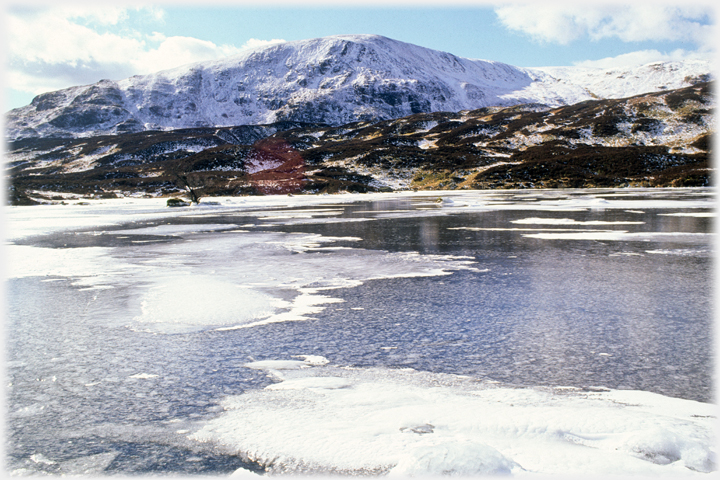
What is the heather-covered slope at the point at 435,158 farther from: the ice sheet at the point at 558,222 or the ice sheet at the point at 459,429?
the ice sheet at the point at 459,429

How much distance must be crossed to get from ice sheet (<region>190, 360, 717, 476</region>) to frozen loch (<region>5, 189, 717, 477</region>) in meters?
0.02

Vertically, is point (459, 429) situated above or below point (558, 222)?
below

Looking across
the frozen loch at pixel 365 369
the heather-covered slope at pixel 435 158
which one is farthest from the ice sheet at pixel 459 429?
the heather-covered slope at pixel 435 158

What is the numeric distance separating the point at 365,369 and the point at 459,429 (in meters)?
1.72

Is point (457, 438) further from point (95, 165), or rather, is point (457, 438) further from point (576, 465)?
point (95, 165)

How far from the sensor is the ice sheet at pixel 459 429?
3.72m

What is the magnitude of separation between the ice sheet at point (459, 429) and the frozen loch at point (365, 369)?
0.7 inches

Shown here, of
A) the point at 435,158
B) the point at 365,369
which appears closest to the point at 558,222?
the point at 365,369

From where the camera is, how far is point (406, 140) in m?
141

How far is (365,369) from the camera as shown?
5.73m

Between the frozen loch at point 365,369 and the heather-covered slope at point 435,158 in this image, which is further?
the heather-covered slope at point 435,158

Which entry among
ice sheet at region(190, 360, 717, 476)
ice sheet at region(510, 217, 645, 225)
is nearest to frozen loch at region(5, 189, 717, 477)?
ice sheet at region(190, 360, 717, 476)

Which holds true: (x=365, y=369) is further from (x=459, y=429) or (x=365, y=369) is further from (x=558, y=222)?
(x=558, y=222)

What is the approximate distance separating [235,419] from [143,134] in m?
211
